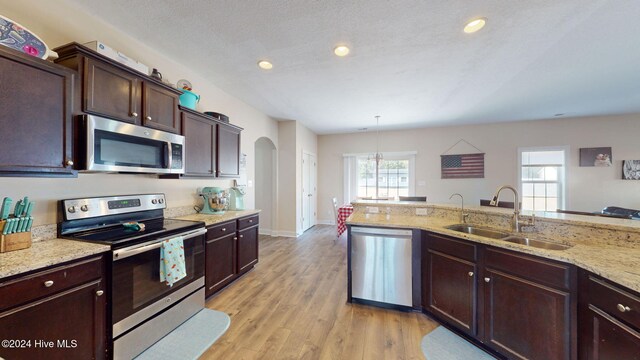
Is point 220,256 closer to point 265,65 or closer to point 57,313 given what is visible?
point 57,313

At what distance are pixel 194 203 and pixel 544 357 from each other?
11.2 ft

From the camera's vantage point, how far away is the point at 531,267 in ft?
4.83

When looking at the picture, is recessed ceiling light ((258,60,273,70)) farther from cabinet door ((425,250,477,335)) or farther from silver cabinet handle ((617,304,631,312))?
silver cabinet handle ((617,304,631,312))

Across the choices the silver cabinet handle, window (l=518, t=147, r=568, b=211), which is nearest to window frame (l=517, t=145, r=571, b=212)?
window (l=518, t=147, r=568, b=211)

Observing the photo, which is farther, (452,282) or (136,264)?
(452,282)

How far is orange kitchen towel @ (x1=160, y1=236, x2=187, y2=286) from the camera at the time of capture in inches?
70.5

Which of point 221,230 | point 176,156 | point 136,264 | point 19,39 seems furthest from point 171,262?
point 19,39

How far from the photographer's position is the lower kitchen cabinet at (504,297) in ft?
4.48

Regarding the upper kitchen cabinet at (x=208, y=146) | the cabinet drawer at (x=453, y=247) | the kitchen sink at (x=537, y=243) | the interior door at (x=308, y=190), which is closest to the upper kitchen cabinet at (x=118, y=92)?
the upper kitchen cabinet at (x=208, y=146)

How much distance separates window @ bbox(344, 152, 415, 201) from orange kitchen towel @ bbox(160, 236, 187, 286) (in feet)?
16.0

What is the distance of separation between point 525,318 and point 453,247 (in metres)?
0.59

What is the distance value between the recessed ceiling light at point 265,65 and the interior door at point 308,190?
115 inches

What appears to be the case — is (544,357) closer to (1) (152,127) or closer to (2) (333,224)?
(1) (152,127)

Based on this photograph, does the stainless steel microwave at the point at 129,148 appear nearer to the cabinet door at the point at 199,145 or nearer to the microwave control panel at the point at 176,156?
the microwave control panel at the point at 176,156
